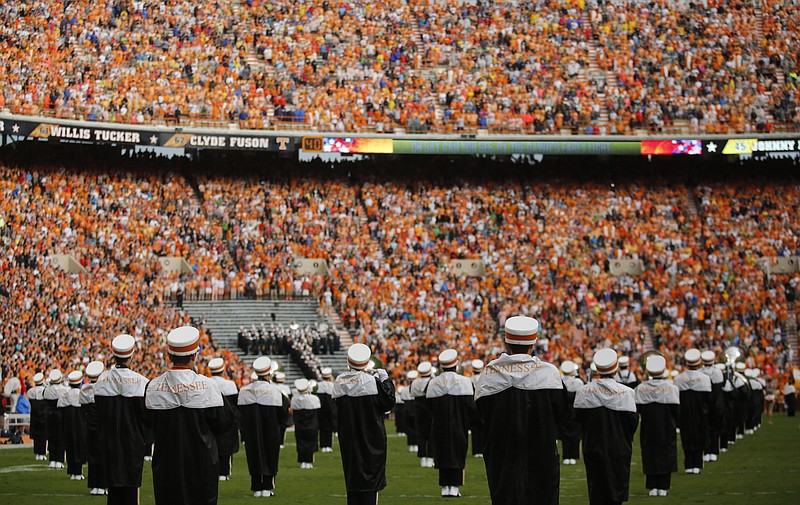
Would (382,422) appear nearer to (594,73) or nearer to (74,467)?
(74,467)

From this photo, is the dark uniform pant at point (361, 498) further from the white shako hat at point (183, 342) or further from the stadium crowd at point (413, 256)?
the stadium crowd at point (413, 256)

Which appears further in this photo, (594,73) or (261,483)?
(594,73)

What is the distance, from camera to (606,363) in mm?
13180

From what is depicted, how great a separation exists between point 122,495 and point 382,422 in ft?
10.5

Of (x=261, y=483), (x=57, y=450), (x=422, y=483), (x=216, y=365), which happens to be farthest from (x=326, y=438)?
(x=261, y=483)

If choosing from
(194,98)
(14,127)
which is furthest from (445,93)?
(14,127)

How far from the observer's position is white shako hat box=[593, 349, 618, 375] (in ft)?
43.2

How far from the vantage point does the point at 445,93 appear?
1762 inches

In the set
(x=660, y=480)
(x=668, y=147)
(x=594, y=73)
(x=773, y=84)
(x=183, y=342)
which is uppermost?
(x=594, y=73)

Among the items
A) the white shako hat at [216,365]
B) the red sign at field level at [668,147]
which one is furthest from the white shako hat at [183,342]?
the red sign at field level at [668,147]

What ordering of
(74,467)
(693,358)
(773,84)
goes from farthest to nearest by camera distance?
(773,84), (693,358), (74,467)

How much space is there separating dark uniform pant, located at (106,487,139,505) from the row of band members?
0.05 ft

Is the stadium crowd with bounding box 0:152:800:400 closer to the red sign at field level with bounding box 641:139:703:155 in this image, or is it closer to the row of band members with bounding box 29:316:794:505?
the red sign at field level with bounding box 641:139:703:155

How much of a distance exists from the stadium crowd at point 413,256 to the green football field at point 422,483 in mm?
12588
